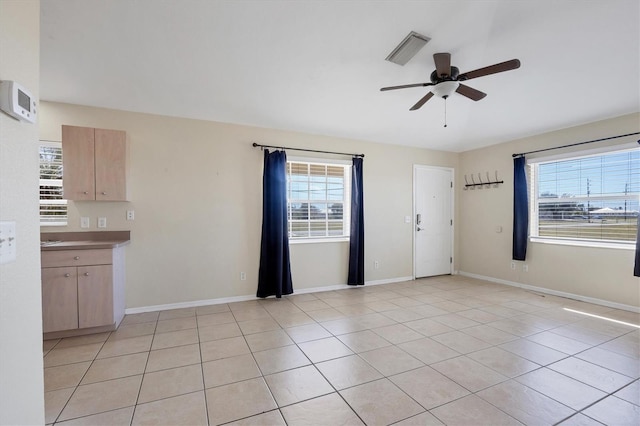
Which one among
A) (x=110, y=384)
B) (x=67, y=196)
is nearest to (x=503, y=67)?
(x=110, y=384)

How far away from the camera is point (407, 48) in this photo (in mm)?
2203

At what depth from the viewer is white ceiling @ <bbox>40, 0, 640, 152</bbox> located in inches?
73.2

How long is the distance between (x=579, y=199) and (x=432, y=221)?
7.08ft

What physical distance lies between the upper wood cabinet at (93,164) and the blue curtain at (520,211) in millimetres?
5681

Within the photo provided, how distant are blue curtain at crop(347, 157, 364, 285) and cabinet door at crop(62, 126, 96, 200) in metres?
3.44

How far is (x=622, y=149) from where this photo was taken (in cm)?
370

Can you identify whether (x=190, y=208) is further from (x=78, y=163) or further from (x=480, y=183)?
(x=480, y=183)

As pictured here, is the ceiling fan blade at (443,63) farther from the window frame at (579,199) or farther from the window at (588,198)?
the window at (588,198)

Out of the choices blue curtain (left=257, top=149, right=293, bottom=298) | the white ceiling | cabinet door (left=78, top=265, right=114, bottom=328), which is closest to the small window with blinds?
the white ceiling

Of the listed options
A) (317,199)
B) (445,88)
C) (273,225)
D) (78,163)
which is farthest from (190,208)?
(445,88)

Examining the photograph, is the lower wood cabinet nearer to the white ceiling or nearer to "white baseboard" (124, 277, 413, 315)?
"white baseboard" (124, 277, 413, 315)

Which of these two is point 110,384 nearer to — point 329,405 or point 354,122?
point 329,405

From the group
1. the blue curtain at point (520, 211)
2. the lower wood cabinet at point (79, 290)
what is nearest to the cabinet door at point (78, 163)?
the lower wood cabinet at point (79, 290)

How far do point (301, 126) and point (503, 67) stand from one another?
2.63 m
